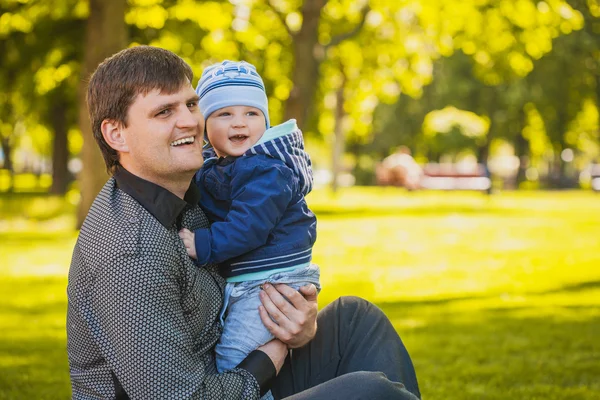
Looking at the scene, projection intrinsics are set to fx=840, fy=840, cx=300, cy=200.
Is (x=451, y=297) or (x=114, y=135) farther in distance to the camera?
(x=451, y=297)

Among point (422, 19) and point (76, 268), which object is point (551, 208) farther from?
point (76, 268)

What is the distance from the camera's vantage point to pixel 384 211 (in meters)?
25.1

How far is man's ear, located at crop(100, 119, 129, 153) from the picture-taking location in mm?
2727

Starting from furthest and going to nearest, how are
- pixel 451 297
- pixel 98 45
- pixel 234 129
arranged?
pixel 98 45 → pixel 451 297 → pixel 234 129

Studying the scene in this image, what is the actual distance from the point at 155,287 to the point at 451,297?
781 cm

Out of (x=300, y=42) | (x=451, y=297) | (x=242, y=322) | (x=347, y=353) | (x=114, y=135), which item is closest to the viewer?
(x=114, y=135)

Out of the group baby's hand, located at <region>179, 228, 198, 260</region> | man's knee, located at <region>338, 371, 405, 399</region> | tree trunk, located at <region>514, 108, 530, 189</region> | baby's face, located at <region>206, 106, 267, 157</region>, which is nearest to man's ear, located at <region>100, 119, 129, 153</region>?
baby's hand, located at <region>179, 228, 198, 260</region>

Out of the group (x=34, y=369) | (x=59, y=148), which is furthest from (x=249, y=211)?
(x=59, y=148)

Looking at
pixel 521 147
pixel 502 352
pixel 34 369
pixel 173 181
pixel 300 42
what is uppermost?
pixel 300 42

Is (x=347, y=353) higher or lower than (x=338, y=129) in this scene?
lower

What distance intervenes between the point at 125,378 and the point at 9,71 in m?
24.2

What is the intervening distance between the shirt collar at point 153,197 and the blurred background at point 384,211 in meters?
3.39

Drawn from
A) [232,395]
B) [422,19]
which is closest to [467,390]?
[232,395]

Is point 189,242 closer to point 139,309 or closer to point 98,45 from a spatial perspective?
point 139,309
